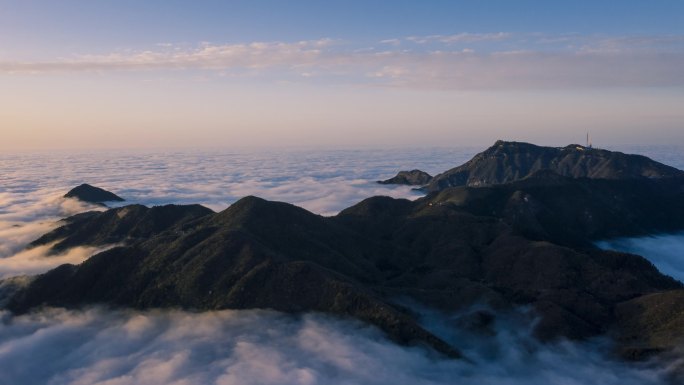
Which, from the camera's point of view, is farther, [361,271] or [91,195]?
[91,195]

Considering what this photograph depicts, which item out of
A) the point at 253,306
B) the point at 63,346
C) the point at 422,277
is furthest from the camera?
the point at 422,277

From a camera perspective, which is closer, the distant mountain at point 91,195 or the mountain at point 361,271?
the mountain at point 361,271

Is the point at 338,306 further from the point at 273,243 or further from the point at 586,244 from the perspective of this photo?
the point at 586,244

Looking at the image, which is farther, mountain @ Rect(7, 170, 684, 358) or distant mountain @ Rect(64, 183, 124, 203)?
distant mountain @ Rect(64, 183, 124, 203)

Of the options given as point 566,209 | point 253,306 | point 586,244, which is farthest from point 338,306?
point 566,209

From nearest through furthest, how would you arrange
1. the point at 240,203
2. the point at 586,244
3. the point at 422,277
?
1. the point at 422,277
2. the point at 240,203
3. the point at 586,244

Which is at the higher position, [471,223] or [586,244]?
[471,223]

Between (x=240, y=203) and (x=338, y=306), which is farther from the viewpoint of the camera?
(x=240, y=203)
